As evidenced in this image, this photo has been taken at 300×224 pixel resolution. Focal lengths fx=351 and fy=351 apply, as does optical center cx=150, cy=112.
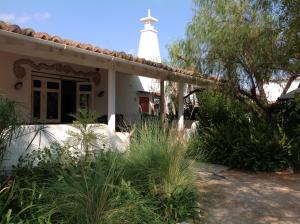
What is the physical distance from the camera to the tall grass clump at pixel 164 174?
5.36 m

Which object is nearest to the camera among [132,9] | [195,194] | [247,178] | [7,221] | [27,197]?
[7,221]

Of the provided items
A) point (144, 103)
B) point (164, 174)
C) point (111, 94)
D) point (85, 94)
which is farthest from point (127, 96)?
point (164, 174)

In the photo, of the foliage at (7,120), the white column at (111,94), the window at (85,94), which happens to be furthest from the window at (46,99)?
the foliage at (7,120)

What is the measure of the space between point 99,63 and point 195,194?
426 centimetres

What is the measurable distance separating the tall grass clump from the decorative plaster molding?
5283mm

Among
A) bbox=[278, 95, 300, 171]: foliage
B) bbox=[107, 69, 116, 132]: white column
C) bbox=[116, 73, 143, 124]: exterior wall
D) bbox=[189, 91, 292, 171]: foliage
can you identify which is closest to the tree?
bbox=[189, 91, 292, 171]: foliage

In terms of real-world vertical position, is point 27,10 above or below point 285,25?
above

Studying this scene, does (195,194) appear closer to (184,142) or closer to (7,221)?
(184,142)

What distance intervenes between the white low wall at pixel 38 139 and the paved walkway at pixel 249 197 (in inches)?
81.7

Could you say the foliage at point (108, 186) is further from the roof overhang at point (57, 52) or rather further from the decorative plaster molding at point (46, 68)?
the decorative plaster molding at point (46, 68)

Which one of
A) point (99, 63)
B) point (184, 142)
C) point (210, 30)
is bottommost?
point (184, 142)

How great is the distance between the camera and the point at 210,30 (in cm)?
959

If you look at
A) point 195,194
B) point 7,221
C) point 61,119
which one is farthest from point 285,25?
point 61,119

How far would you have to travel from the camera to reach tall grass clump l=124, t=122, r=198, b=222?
17.6ft
